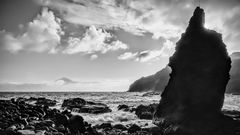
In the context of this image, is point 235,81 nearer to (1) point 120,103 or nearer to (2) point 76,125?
(1) point 120,103

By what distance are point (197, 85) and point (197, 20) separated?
677 centimetres

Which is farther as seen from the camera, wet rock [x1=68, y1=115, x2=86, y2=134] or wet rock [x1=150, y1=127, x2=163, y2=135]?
wet rock [x1=68, y1=115, x2=86, y2=134]

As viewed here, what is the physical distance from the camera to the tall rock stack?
17.5m

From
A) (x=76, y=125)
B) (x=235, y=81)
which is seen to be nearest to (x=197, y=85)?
(x=76, y=125)

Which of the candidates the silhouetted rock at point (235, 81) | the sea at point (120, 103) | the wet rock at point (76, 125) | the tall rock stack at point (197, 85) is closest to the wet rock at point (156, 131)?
the tall rock stack at point (197, 85)

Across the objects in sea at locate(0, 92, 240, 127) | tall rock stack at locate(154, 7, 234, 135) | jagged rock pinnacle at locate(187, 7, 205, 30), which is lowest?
sea at locate(0, 92, 240, 127)

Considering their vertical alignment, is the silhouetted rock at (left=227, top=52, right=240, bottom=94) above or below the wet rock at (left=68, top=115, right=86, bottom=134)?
above

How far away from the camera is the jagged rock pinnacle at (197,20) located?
21328mm

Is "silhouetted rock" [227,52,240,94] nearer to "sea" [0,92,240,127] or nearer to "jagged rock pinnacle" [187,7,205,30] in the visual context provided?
"sea" [0,92,240,127]

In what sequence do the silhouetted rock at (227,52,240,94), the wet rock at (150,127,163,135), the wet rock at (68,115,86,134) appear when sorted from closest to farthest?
1. the wet rock at (150,127,163,135)
2. the wet rock at (68,115,86,134)
3. the silhouetted rock at (227,52,240,94)

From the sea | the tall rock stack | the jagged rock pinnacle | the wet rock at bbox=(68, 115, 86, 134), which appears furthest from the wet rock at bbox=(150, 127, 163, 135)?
the jagged rock pinnacle

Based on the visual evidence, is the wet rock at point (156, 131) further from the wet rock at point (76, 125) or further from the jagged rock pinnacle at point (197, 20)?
the jagged rock pinnacle at point (197, 20)

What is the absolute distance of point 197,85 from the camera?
61.7ft

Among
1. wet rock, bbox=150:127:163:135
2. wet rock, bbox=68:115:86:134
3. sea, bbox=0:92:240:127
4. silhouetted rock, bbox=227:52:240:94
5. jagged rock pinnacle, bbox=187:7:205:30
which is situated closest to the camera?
wet rock, bbox=150:127:163:135
